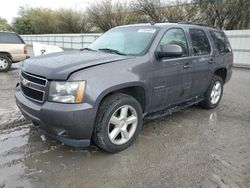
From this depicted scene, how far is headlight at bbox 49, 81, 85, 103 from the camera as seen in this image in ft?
10.8

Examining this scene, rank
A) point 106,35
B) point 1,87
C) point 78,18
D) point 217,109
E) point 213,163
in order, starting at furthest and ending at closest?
point 78,18, point 1,87, point 217,109, point 106,35, point 213,163

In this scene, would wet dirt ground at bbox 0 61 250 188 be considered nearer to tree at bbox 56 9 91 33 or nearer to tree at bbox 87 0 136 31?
tree at bbox 87 0 136 31

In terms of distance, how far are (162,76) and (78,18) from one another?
32616 millimetres

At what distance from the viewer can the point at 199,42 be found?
5.34 m

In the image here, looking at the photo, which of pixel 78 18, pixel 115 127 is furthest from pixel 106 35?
pixel 78 18

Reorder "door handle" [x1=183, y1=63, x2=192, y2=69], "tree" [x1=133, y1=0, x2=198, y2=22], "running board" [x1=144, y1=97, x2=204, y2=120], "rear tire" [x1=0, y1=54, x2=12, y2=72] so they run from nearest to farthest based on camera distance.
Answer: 1. "running board" [x1=144, y1=97, x2=204, y2=120]
2. "door handle" [x1=183, y1=63, x2=192, y2=69]
3. "rear tire" [x1=0, y1=54, x2=12, y2=72]
4. "tree" [x1=133, y1=0, x2=198, y2=22]

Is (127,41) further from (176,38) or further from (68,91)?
(68,91)

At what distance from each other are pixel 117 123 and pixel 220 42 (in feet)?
11.8

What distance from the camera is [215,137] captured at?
4562mm

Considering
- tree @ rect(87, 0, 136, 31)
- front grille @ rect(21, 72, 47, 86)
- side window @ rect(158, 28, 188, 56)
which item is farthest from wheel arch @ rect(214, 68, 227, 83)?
tree @ rect(87, 0, 136, 31)

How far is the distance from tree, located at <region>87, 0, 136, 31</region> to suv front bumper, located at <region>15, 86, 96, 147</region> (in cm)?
2372

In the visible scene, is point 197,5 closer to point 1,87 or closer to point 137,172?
point 1,87

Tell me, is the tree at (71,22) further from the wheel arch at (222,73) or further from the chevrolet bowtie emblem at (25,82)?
the chevrolet bowtie emblem at (25,82)

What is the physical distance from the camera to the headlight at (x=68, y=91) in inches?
129
